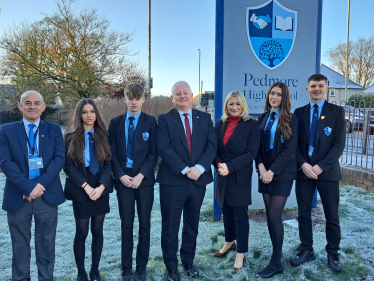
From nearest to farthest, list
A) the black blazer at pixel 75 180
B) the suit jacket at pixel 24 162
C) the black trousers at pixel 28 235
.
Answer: the suit jacket at pixel 24 162
the black trousers at pixel 28 235
the black blazer at pixel 75 180

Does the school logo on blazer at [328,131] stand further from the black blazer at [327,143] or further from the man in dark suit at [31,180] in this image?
the man in dark suit at [31,180]

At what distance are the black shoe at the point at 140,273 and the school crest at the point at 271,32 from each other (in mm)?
3570

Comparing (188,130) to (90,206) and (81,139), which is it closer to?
(81,139)

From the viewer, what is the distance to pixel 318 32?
505cm

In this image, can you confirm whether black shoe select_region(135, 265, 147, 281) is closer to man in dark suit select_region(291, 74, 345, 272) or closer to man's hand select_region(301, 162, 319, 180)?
man in dark suit select_region(291, 74, 345, 272)

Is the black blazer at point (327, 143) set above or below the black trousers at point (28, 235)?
above

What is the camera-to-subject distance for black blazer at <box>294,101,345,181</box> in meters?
3.11

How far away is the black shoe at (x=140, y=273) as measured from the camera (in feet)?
9.83

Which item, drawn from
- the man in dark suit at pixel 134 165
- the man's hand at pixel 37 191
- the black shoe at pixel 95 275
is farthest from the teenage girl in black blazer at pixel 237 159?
the man's hand at pixel 37 191

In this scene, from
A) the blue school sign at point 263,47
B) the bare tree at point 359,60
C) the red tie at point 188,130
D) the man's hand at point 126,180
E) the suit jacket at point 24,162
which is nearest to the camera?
the suit jacket at point 24,162

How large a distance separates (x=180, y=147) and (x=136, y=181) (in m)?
0.56

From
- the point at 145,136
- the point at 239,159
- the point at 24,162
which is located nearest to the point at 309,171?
the point at 239,159

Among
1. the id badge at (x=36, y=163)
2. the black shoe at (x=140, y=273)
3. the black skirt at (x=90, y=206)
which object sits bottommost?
the black shoe at (x=140, y=273)

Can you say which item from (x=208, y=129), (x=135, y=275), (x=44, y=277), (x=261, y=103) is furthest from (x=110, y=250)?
(x=261, y=103)
